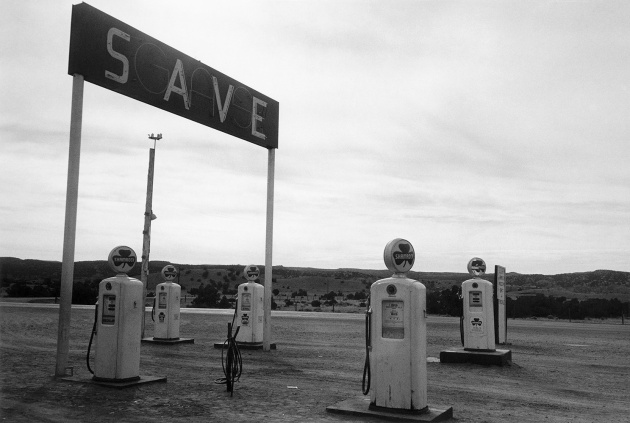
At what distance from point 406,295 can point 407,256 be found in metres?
0.74

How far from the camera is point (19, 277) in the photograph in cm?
10594

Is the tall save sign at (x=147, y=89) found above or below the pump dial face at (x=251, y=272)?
above

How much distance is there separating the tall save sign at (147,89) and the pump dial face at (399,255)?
6.36 metres

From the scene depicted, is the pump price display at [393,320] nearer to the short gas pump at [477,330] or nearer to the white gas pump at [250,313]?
the short gas pump at [477,330]

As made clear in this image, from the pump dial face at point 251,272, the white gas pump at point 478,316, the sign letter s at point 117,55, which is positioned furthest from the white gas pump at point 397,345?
the pump dial face at point 251,272

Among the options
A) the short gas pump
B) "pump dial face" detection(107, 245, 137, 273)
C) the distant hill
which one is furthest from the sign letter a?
the distant hill

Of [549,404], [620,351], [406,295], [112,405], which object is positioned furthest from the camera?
[620,351]

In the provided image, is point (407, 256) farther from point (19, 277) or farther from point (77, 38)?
point (19, 277)

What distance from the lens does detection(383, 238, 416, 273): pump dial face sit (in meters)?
9.09

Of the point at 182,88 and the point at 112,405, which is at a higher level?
the point at 182,88

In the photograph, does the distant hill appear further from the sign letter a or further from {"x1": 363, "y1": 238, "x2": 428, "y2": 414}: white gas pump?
{"x1": 363, "y1": 238, "x2": 428, "y2": 414}: white gas pump

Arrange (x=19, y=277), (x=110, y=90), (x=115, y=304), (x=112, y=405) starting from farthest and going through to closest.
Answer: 1. (x=19, y=277)
2. (x=110, y=90)
3. (x=115, y=304)
4. (x=112, y=405)

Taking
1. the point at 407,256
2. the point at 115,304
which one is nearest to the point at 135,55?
the point at 115,304

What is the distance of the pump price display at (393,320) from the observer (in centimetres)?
866
